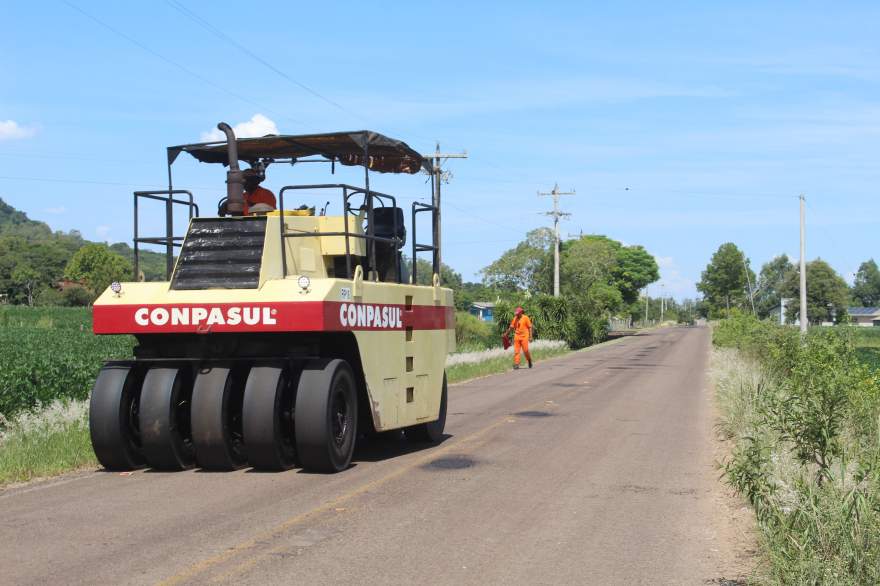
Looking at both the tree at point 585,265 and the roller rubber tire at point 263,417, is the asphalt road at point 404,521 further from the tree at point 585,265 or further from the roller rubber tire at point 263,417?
the tree at point 585,265

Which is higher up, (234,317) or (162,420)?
(234,317)

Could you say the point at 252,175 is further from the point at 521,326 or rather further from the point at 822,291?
the point at 822,291

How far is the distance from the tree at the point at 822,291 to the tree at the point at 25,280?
278 ft

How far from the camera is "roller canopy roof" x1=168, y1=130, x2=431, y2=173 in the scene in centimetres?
1123

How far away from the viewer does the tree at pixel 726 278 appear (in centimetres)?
13875

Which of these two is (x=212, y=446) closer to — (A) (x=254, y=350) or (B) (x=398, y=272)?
(A) (x=254, y=350)

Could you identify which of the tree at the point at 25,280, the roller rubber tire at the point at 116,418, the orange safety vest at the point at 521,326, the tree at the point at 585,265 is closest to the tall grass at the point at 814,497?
the roller rubber tire at the point at 116,418

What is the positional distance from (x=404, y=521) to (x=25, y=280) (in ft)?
383

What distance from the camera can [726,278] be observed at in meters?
140

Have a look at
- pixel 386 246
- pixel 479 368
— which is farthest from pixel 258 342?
pixel 479 368

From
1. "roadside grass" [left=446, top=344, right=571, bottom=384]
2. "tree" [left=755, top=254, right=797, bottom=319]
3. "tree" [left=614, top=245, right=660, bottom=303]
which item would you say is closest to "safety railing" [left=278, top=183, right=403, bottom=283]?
"roadside grass" [left=446, top=344, right=571, bottom=384]

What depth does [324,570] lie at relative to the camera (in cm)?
612

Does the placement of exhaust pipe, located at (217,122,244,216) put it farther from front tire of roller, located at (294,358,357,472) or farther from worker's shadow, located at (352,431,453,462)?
worker's shadow, located at (352,431,453,462)

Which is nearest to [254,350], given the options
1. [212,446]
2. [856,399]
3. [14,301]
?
[212,446]
